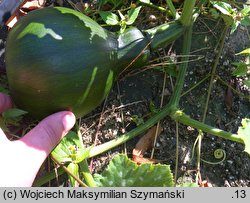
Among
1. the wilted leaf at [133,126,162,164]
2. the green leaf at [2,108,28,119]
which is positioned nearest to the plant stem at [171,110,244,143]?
the wilted leaf at [133,126,162,164]

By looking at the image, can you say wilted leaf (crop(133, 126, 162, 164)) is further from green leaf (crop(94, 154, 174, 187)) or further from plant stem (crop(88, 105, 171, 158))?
green leaf (crop(94, 154, 174, 187))

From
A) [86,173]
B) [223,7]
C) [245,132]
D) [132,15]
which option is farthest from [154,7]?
[86,173]

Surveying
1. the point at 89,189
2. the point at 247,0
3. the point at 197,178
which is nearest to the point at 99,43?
the point at 89,189

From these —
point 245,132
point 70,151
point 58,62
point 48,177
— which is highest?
point 58,62

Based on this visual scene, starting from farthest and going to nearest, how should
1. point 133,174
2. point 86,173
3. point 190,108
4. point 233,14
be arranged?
point 190,108
point 233,14
point 86,173
point 133,174

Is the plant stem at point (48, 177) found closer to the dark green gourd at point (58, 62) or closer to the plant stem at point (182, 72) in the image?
the dark green gourd at point (58, 62)

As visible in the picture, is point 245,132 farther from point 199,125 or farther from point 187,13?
point 187,13

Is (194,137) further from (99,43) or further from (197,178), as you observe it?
(99,43)
